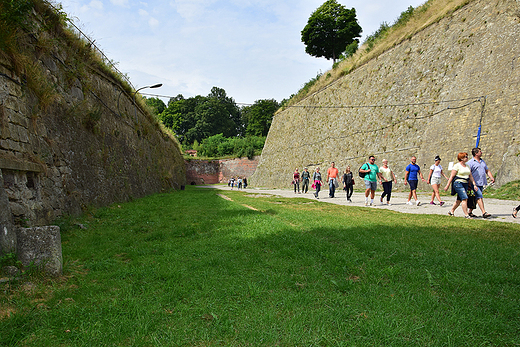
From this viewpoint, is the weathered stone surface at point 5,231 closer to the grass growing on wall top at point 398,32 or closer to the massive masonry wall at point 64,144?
the massive masonry wall at point 64,144

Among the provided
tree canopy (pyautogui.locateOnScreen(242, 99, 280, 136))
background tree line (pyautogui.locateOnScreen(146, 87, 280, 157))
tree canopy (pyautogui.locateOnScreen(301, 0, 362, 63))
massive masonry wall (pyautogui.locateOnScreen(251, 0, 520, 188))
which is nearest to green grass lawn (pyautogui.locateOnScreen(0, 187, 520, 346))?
massive masonry wall (pyautogui.locateOnScreen(251, 0, 520, 188))

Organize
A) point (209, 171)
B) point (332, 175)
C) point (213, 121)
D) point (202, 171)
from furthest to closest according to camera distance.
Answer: point (213, 121)
point (209, 171)
point (202, 171)
point (332, 175)

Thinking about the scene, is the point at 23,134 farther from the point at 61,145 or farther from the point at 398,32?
the point at 398,32

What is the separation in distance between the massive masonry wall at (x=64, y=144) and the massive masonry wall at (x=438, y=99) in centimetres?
1675

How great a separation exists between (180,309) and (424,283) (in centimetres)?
263

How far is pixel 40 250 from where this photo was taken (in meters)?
3.89

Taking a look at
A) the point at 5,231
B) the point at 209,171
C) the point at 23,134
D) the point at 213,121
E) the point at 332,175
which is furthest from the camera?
the point at 213,121

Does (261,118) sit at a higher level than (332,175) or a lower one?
higher

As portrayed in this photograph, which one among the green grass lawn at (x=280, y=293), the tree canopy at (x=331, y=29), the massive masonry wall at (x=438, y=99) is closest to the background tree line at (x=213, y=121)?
the tree canopy at (x=331, y=29)

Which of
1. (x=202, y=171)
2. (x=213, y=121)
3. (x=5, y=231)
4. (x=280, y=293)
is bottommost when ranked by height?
(x=280, y=293)

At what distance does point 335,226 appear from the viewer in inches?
262

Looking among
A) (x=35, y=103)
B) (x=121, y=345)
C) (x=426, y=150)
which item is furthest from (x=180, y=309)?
(x=426, y=150)

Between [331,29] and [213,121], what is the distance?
4129 cm

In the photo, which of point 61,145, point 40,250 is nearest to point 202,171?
point 61,145
